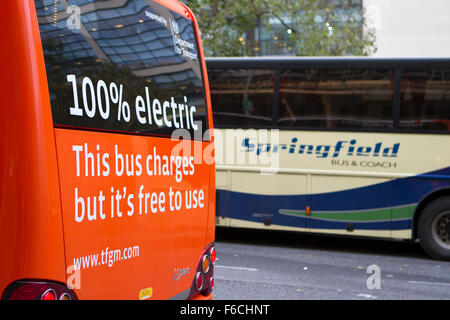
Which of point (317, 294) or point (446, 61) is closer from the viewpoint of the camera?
point (317, 294)

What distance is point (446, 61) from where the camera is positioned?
10.7 metres

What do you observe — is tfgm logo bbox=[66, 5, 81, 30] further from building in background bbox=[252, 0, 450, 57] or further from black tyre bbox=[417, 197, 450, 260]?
building in background bbox=[252, 0, 450, 57]

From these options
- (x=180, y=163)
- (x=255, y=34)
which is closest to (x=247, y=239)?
(x=180, y=163)

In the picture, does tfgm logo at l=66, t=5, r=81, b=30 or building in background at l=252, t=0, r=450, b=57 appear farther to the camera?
building in background at l=252, t=0, r=450, b=57

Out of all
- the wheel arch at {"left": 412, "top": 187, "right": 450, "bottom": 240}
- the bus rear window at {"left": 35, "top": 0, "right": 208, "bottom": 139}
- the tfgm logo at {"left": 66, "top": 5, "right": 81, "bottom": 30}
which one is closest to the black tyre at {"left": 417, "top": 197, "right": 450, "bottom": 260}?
the wheel arch at {"left": 412, "top": 187, "right": 450, "bottom": 240}

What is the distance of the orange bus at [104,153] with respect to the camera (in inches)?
123

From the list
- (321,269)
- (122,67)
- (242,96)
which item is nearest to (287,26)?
(242,96)

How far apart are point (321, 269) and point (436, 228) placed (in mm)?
2324

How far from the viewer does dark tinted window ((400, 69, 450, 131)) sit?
10.7 meters

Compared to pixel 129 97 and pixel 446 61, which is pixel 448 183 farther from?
pixel 129 97

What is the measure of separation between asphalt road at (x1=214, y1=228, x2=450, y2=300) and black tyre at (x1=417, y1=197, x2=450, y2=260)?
7.4 inches

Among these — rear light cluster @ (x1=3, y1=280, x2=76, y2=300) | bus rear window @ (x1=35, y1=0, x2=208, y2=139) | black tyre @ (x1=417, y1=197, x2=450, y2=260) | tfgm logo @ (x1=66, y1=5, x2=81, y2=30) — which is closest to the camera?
rear light cluster @ (x1=3, y1=280, x2=76, y2=300)

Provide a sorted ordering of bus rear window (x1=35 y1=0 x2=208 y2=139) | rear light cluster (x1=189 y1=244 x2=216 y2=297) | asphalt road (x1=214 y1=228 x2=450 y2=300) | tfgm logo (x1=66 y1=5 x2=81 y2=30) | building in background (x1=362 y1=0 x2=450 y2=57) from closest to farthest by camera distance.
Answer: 1. bus rear window (x1=35 y1=0 x2=208 y2=139)
2. tfgm logo (x1=66 y1=5 x2=81 y2=30)
3. rear light cluster (x1=189 y1=244 x2=216 y2=297)
4. asphalt road (x1=214 y1=228 x2=450 y2=300)
5. building in background (x1=362 y1=0 x2=450 y2=57)

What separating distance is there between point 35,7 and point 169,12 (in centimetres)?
157
